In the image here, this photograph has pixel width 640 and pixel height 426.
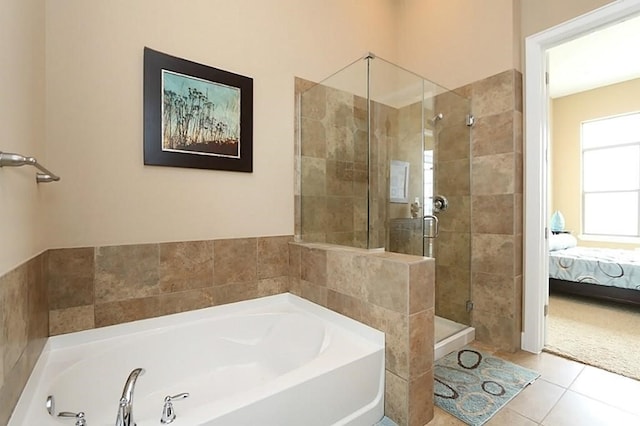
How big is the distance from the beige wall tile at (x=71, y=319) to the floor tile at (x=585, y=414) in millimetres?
2388

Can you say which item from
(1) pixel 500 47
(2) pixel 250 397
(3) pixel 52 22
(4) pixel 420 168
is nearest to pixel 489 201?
(4) pixel 420 168

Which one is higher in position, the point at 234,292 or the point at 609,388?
the point at 234,292

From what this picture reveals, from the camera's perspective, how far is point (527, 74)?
7.20 feet

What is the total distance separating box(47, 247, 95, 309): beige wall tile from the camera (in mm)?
1484

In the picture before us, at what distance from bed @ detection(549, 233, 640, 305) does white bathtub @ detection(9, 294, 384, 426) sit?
10.4ft

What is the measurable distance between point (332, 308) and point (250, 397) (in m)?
0.83

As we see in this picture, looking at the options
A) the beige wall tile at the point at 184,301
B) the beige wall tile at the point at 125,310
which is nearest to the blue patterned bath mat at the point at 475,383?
the beige wall tile at the point at 184,301

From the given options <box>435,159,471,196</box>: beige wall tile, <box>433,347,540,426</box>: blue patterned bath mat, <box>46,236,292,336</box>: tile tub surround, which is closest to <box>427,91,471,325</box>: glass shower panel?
<box>435,159,471,196</box>: beige wall tile

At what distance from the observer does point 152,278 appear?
173 centimetres

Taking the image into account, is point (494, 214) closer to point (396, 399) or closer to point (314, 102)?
point (396, 399)

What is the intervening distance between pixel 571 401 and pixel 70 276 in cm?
277

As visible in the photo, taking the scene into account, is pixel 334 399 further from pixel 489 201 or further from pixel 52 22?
pixel 52 22

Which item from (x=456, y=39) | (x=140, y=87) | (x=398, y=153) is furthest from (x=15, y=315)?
(x=456, y=39)

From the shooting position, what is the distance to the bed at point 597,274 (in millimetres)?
3018
